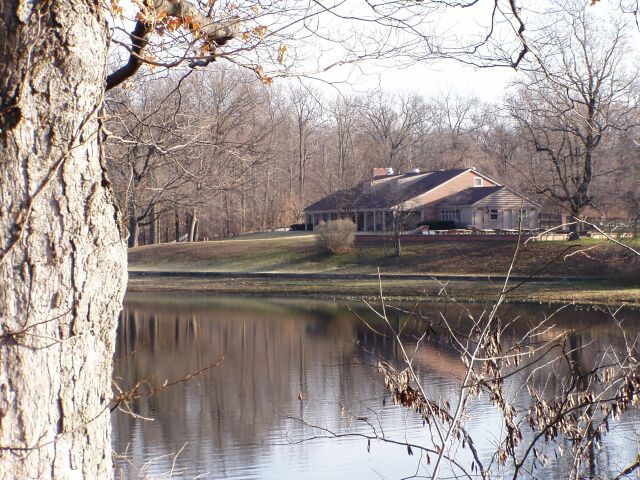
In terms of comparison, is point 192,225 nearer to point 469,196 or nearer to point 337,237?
point 337,237

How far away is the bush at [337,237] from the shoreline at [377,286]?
4.80m

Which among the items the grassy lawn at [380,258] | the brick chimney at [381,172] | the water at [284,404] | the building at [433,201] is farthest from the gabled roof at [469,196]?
the water at [284,404]

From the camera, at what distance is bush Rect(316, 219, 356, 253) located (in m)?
47.9

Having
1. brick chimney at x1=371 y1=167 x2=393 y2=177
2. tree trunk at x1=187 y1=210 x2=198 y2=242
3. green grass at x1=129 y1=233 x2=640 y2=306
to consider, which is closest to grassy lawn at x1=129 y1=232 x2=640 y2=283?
green grass at x1=129 y1=233 x2=640 y2=306

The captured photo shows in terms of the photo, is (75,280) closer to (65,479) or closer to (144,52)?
(65,479)

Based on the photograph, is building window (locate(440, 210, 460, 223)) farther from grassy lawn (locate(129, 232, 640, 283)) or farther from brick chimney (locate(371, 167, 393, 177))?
grassy lawn (locate(129, 232, 640, 283))

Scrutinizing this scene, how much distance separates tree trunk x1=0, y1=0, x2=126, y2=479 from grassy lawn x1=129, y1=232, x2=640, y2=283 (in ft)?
107

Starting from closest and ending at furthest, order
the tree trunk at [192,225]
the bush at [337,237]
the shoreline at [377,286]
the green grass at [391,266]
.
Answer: the shoreline at [377,286]
the green grass at [391,266]
the bush at [337,237]
the tree trunk at [192,225]

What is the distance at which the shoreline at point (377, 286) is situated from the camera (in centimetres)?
3206

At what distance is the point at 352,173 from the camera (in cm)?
6869

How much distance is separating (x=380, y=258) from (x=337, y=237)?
3.24 meters

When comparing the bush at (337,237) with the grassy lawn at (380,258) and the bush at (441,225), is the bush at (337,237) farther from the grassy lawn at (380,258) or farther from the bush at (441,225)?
the bush at (441,225)

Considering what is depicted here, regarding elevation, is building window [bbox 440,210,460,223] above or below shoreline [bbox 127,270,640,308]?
above

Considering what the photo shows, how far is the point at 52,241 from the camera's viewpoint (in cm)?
277
